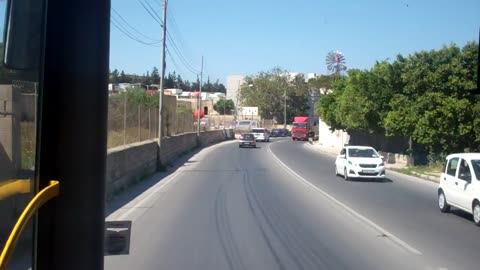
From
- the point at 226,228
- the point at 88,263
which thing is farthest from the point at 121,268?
the point at 88,263

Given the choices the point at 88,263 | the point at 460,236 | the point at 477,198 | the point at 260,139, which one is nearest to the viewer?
the point at 88,263

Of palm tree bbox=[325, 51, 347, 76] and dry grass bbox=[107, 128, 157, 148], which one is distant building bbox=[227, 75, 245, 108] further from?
dry grass bbox=[107, 128, 157, 148]

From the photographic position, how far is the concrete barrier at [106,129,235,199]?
1670 cm

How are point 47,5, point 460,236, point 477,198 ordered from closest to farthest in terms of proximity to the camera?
point 47,5 → point 460,236 → point 477,198

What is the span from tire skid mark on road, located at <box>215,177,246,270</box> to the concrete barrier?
2.06m

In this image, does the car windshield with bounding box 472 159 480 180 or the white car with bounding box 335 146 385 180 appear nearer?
the car windshield with bounding box 472 159 480 180

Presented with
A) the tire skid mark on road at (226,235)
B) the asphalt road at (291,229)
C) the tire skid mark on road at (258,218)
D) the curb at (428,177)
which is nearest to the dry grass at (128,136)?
the asphalt road at (291,229)

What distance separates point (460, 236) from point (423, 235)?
665 mm

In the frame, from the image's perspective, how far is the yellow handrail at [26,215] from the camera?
200 cm

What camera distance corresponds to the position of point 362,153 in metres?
25.5

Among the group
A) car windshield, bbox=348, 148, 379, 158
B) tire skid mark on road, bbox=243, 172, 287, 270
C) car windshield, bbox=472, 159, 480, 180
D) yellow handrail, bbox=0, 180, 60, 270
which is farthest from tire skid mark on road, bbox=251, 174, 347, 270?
car windshield, bbox=348, 148, 379, 158

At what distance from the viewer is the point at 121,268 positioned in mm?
7457

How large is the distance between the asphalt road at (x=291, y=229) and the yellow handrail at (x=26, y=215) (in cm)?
547

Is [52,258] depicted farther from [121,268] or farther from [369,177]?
[369,177]
